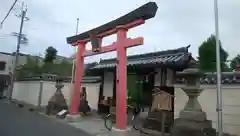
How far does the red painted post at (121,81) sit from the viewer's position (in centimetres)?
930

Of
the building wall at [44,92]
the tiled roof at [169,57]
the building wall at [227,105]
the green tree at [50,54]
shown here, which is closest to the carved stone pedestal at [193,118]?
the building wall at [227,105]

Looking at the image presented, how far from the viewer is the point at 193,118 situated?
747cm

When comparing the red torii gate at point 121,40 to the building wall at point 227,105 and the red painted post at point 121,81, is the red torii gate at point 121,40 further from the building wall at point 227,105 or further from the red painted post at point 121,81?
the building wall at point 227,105

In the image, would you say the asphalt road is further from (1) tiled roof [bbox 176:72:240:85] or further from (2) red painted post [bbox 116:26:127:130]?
(1) tiled roof [bbox 176:72:240:85]

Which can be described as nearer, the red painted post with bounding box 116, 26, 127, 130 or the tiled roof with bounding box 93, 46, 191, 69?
the red painted post with bounding box 116, 26, 127, 130

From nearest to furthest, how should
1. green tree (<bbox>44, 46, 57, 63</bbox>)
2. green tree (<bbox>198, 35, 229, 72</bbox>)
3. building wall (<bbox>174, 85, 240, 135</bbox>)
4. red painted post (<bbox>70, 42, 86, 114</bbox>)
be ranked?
green tree (<bbox>198, 35, 229, 72</bbox>)
building wall (<bbox>174, 85, 240, 135</bbox>)
red painted post (<bbox>70, 42, 86, 114</bbox>)
green tree (<bbox>44, 46, 57, 63</bbox>)

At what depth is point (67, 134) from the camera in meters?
8.80

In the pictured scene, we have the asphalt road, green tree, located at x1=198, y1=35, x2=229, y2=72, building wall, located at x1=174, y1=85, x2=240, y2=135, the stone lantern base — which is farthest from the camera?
building wall, located at x1=174, y1=85, x2=240, y2=135

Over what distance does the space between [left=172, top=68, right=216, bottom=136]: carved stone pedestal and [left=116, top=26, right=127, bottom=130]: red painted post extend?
2245 millimetres

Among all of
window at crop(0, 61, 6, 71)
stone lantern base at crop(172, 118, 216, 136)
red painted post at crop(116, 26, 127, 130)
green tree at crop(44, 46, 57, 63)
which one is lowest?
stone lantern base at crop(172, 118, 216, 136)

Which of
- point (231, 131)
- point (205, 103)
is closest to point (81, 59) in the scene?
point (205, 103)

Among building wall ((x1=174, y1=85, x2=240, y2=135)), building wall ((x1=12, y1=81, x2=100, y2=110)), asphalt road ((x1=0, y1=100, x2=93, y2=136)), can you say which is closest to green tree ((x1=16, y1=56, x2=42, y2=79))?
building wall ((x1=12, y1=81, x2=100, y2=110))

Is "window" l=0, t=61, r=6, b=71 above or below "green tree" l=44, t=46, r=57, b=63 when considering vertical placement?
below

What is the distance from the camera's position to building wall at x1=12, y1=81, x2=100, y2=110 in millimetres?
17859
